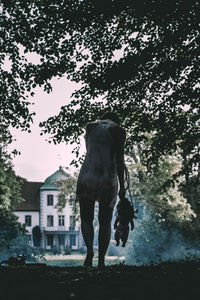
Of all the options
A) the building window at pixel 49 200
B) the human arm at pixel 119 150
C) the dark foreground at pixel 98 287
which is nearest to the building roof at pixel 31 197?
the building window at pixel 49 200

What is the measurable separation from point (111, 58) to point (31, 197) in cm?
6687

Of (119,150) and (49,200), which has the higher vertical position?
(49,200)

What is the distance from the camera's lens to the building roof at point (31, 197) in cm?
7375

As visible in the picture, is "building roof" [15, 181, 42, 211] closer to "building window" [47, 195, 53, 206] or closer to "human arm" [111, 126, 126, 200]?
"building window" [47, 195, 53, 206]

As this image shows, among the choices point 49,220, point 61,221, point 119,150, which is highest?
point 49,220

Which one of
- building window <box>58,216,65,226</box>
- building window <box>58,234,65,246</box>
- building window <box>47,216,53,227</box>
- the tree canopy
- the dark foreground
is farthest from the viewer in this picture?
building window <box>58,216,65,226</box>

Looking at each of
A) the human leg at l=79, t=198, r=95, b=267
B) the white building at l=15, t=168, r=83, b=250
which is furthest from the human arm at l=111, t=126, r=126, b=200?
the white building at l=15, t=168, r=83, b=250

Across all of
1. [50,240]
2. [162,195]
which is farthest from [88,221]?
[50,240]

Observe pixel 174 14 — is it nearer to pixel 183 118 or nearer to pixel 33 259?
pixel 183 118

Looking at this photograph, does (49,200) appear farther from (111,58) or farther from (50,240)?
(111,58)

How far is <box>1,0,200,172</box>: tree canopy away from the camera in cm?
1080

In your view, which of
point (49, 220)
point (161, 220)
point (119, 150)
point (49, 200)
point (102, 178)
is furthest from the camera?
point (49, 200)

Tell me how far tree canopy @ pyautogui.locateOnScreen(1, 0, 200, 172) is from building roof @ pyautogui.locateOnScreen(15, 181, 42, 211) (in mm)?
63799

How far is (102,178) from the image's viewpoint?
17.8ft
